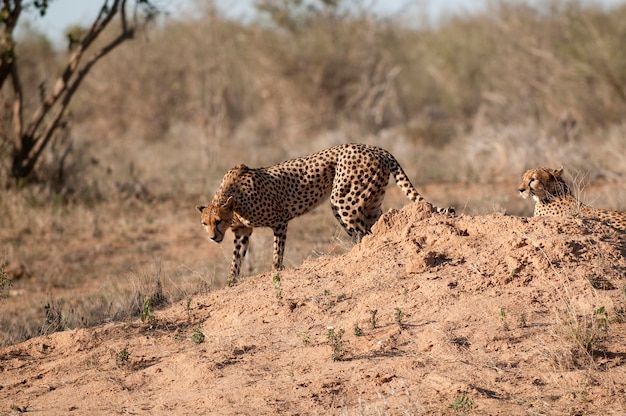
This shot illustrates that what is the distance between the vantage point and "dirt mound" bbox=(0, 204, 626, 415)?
14.3ft

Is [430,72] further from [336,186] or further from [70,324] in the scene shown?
[70,324]

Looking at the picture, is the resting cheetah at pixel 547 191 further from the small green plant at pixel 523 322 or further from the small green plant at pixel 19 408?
the small green plant at pixel 19 408

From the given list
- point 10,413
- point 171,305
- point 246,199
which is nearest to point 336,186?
point 246,199

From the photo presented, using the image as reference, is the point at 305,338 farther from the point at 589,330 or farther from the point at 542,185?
the point at 542,185

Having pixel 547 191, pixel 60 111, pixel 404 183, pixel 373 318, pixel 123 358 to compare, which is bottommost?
pixel 123 358

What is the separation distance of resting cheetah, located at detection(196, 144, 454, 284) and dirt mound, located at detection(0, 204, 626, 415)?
3.83 ft

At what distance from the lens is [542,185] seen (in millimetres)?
7422

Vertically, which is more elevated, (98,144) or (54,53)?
(54,53)

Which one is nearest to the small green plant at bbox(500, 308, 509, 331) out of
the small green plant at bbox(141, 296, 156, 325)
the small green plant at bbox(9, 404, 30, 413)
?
the small green plant at bbox(141, 296, 156, 325)

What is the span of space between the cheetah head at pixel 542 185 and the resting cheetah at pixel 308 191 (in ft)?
3.38

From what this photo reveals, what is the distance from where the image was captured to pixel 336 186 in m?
7.43

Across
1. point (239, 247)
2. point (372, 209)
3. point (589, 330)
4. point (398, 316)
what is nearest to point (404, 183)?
point (372, 209)

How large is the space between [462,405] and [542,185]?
12.3 feet

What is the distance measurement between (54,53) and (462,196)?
1728 centimetres
